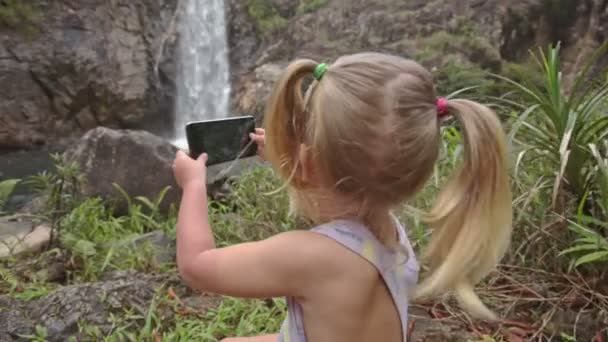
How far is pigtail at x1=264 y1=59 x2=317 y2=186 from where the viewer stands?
1.33 meters

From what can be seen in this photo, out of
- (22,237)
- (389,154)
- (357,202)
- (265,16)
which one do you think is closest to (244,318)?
(357,202)

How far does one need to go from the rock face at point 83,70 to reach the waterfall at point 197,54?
0.70ft

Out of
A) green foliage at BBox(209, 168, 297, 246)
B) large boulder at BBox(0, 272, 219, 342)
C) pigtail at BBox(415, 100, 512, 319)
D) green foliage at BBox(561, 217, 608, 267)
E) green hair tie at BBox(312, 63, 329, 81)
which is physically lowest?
green foliage at BBox(209, 168, 297, 246)

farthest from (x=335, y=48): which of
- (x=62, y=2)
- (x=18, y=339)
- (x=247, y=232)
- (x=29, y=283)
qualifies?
(x=18, y=339)

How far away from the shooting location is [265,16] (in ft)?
34.8

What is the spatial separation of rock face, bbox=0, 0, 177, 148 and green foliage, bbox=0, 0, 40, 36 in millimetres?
28

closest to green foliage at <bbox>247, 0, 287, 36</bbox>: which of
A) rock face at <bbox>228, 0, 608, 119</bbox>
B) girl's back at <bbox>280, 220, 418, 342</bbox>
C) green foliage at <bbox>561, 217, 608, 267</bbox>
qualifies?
rock face at <bbox>228, 0, 608, 119</bbox>

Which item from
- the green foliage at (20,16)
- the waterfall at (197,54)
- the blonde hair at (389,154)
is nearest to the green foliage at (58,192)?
the blonde hair at (389,154)

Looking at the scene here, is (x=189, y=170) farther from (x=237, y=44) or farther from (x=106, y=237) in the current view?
(x=237, y=44)

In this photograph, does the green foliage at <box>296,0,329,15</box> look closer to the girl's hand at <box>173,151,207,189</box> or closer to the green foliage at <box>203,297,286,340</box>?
the green foliage at <box>203,297,286,340</box>

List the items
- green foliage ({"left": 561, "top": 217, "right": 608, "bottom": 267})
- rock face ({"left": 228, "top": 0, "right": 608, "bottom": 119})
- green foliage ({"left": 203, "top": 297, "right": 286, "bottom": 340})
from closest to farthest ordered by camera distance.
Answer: green foliage ({"left": 561, "top": 217, "right": 608, "bottom": 267}), green foliage ({"left": 203, "top": 297, "right": 286, "bottom": 340}), rock face ({"left": 228, "top": 0, "right": 608, "bottom": 119})

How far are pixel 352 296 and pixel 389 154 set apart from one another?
0.28 meters

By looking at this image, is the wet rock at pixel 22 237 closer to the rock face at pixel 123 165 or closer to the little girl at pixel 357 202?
the rock face at pixel 123 165

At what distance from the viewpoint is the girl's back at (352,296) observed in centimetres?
126
